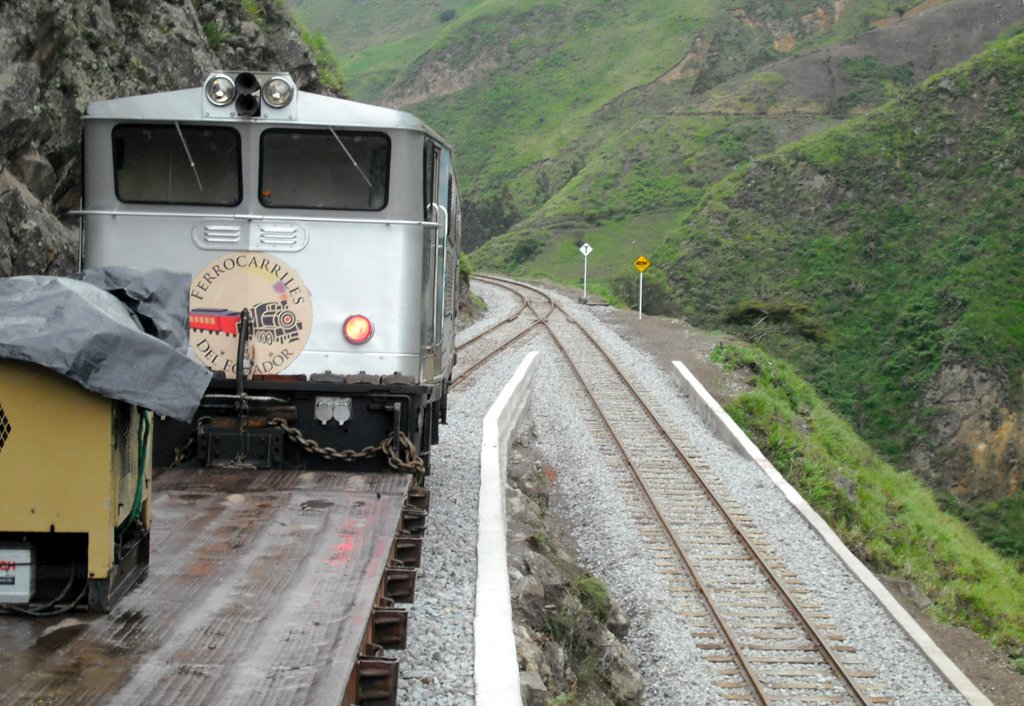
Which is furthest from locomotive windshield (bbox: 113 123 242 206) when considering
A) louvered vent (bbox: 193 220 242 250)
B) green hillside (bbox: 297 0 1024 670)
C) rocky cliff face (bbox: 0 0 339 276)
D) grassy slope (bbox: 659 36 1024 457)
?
grassy slope (bbox: 659 36 1024 457)

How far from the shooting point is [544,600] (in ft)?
31.6

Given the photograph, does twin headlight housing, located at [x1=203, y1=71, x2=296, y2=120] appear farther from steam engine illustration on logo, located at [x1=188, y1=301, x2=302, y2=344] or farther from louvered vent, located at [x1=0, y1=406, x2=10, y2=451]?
louvered vent, located at [x1=0, y1=406, x2=10, y2=451]

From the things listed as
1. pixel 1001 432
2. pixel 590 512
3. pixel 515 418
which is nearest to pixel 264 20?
pixel 515 418

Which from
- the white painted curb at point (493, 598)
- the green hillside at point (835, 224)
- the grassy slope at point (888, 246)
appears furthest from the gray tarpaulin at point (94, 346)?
the grassy slope at point (888, 246)

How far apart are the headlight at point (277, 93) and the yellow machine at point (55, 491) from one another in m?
3.89

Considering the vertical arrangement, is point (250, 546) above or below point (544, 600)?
→ above

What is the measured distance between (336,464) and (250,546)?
7.64ft

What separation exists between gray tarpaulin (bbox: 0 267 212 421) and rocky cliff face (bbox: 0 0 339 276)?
651cm

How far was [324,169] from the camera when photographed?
28.0 ft

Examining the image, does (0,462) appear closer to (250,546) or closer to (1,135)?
(250,546)

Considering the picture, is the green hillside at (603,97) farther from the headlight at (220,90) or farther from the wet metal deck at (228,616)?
the wet metal deck at (228,616)

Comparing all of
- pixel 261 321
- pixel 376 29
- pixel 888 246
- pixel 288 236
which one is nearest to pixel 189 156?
pixel 288 236

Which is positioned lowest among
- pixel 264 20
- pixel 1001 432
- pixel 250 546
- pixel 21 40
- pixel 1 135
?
pixel 1001 432

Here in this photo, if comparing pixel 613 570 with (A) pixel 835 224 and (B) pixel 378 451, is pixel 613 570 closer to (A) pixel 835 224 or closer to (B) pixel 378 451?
(B) pixel 378 451
